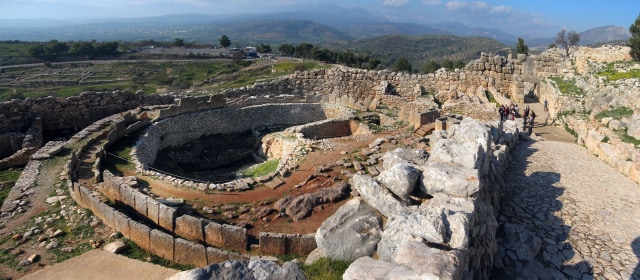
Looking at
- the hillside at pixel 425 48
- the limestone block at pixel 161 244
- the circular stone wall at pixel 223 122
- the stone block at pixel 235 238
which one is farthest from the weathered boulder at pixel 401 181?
the hillside at pixel 425 48

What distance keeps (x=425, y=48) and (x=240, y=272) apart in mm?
137275

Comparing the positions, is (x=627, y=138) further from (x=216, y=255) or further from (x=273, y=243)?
(x=216, y=255)

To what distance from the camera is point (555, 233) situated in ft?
30.3

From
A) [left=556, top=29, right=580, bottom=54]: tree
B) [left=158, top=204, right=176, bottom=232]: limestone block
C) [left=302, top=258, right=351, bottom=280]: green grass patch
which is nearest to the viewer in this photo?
[left=302, top=258, right=351, bottom=280]: green grass patch

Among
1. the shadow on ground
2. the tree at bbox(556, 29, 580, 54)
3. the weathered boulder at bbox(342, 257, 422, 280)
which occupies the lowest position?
the shadow on ground

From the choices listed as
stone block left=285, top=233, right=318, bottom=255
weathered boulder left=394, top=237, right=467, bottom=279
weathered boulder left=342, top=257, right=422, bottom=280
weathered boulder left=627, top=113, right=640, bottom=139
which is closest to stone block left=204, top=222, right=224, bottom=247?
stone block left=285, top=233, right=318, bottom=255

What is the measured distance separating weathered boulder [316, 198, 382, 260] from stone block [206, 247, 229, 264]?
315 cm

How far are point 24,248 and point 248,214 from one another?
5323 millimetres

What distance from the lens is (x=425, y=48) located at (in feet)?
439

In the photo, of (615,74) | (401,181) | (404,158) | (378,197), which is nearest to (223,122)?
(404,158)

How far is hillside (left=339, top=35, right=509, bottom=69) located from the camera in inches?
4417

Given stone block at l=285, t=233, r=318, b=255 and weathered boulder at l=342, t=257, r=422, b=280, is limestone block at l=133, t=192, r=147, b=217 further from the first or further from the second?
weathered boulder at l=342, t=257, r=422, b=280

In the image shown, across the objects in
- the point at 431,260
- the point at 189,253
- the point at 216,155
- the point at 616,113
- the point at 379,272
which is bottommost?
the point at 216,155

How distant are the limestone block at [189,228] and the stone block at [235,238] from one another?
2.20ft
